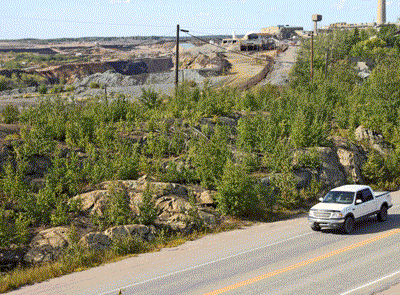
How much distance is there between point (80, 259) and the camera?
627 inches

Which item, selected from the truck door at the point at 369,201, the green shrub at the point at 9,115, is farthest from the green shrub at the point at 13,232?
the truck door at the point at 369,201

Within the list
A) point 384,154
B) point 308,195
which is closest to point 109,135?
point 308,195

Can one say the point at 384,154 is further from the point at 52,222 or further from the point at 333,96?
the point at 52,222

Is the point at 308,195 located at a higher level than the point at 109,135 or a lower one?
lower

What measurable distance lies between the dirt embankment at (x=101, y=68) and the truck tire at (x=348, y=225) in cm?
10194

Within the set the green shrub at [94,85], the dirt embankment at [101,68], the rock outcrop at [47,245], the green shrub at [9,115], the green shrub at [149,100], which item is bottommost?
the rock outcrop at [47,245]

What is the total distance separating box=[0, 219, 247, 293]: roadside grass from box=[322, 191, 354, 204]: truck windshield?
5.06 m

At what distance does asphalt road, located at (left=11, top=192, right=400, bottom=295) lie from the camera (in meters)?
13.2

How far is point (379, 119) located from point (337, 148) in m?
7.37

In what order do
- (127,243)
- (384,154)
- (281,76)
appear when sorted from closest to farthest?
(127,243)
(384,154)
(281,76)

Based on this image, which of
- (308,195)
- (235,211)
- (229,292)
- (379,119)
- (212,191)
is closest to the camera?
(229,292)

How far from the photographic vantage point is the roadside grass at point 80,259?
48.4 ft

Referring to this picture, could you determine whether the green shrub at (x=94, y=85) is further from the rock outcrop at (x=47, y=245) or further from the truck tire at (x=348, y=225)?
the truck tire at (x=348, y=225)

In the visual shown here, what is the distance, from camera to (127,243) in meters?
17.2
